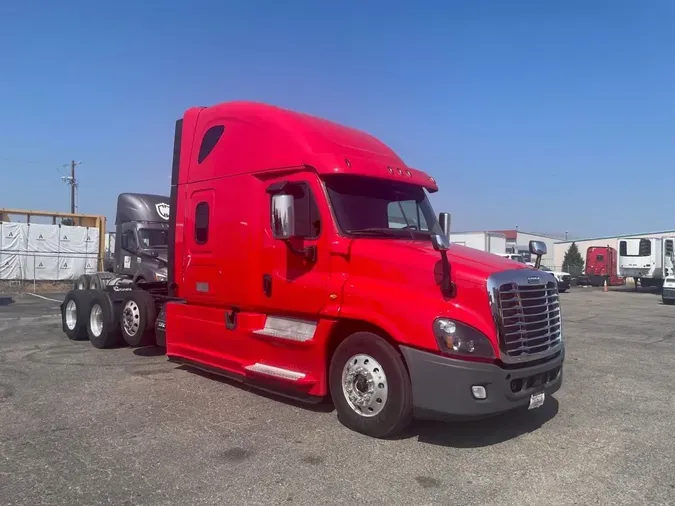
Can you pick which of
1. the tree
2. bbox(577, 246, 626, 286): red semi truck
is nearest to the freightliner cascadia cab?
bbox(577, 246, 626, 286): red semi truck

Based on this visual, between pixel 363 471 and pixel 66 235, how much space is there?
2648cm

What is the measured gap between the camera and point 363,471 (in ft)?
15.0

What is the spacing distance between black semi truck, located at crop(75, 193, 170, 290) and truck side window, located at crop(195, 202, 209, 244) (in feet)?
13.4

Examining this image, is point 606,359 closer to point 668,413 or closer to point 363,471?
point 668,413

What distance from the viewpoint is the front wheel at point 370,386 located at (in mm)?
5107

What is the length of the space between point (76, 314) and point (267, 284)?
236 inches

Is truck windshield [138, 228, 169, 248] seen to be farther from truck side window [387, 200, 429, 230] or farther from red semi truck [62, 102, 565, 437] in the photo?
truck side window [387, 200, 429, 230]

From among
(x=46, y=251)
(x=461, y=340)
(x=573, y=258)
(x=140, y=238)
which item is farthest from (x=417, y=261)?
(x=573, y=258)

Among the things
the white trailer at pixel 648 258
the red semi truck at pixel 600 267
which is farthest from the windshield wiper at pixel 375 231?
the red semi truck at pixel 600 267

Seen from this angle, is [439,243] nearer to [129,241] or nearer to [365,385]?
[365,385]

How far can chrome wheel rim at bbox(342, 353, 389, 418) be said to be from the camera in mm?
5283

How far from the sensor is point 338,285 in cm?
570

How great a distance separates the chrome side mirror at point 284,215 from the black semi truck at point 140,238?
238 inches

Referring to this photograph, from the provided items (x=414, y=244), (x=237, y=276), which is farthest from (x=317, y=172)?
(x=237, y=276)
